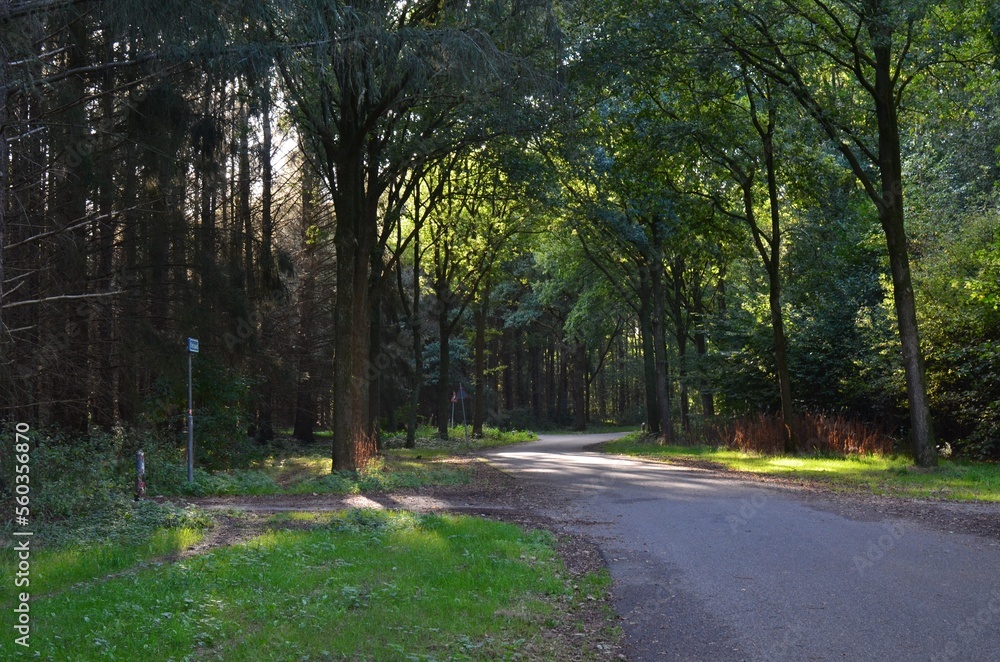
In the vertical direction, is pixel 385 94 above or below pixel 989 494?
above

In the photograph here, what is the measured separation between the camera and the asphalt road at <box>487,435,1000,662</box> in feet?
19.3

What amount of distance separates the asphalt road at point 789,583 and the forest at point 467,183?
729 centimetres

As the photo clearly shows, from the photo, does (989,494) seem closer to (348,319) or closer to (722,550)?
(722,550)

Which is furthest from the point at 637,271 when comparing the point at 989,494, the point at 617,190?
the point at 989,494

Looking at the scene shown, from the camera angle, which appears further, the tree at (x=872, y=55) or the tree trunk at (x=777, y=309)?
the tree trunk at (x=777, y=309)

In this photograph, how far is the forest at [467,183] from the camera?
42.2 ft

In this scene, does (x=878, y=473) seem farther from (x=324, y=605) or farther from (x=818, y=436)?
(x=324, y=605)

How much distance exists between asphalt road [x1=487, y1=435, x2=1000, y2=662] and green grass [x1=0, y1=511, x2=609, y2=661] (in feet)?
2.88

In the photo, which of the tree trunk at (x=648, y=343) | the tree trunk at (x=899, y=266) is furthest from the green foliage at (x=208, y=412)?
the tree trunk at (x=648, y=343)

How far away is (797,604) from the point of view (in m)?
6.93

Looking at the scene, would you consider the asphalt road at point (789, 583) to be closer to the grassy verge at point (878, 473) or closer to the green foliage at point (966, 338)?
the grassy verge at point (878, 473)

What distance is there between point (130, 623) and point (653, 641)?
3677 mm

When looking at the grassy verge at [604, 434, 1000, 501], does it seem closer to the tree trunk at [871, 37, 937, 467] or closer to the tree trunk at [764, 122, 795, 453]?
the tree trunk at [871, 37, 937, 467]

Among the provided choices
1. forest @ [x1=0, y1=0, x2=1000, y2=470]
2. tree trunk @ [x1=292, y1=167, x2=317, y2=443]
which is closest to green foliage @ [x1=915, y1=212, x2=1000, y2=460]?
forest @ [x1=0, y1=0, x2=1000, y2=470]
